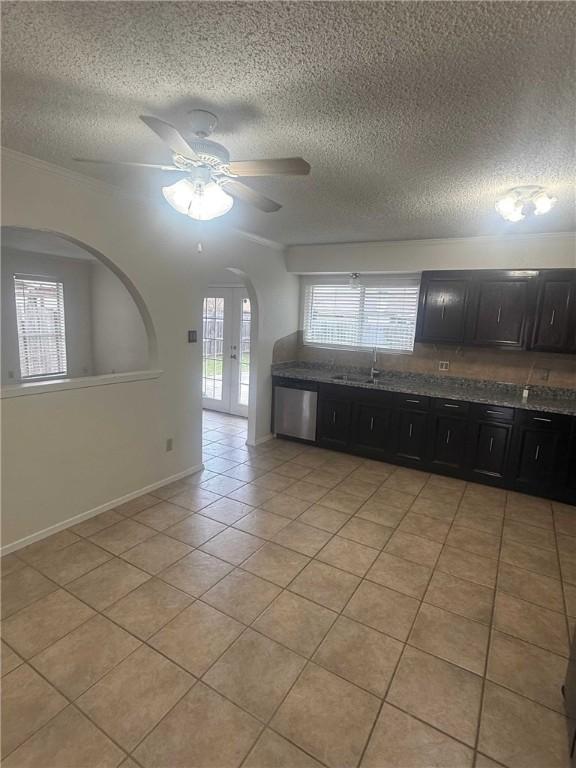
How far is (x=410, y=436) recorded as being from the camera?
435 centimetres

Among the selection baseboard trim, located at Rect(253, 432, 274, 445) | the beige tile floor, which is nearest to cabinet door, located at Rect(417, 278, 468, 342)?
the beige tile floor

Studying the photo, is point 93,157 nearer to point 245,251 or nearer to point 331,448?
point 245,251

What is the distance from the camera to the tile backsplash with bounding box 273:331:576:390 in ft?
13.3

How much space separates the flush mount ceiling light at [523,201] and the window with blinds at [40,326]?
18.1 feet

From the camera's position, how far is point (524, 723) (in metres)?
1.65

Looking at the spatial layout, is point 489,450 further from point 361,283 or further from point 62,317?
point 62,317

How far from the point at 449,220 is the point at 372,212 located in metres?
0.72

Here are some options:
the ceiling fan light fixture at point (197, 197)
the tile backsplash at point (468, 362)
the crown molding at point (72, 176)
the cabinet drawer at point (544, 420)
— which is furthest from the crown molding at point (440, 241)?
the ceiling fan light fixture at point (197, 197)

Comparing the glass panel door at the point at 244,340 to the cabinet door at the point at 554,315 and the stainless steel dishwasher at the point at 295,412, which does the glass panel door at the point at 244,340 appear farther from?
the cabinet door at the point at 554,315

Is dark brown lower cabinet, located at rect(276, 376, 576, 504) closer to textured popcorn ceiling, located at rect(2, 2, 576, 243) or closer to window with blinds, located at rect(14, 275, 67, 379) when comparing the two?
textured popcorn ceiling, located at rect(2, 2, 576, 243)

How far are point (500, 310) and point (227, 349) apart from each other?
369cm

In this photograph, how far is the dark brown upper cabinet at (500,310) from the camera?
3.88 meters

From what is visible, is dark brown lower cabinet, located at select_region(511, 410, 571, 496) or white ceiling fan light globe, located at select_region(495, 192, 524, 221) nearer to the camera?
white ceiling fan light globe, located at select_region(495, 192, 524, 221)

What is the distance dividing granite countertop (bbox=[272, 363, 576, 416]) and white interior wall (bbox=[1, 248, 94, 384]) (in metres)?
3.01
